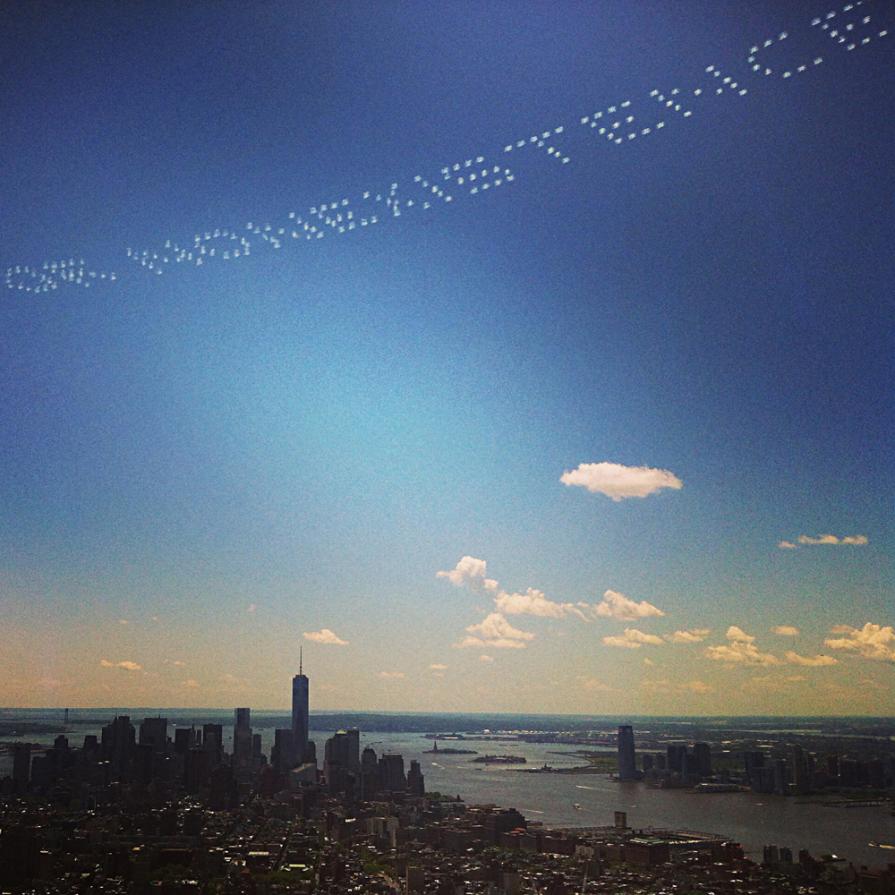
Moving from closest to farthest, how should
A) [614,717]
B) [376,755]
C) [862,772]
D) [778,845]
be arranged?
[778,845], [862,772], [614,717], [376,755]

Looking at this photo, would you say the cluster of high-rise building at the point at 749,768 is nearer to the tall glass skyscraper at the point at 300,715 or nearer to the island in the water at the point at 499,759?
the island in the water at the point at 499,759

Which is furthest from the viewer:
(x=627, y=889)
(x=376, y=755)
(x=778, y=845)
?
(x=376, y=755)

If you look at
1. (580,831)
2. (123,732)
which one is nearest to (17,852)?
(123,732)

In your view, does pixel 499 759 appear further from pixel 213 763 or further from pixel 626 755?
pixel 213 763

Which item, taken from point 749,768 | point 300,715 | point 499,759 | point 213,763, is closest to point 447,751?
point 499,759

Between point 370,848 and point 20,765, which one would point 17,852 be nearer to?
point 20,765

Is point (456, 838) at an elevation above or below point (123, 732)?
below

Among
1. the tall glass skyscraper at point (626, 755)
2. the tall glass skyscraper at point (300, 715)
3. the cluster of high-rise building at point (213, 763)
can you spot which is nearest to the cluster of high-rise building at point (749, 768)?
the tall glass skyscraper at point (626, 755)

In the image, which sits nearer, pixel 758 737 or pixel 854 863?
pixel 854 863
